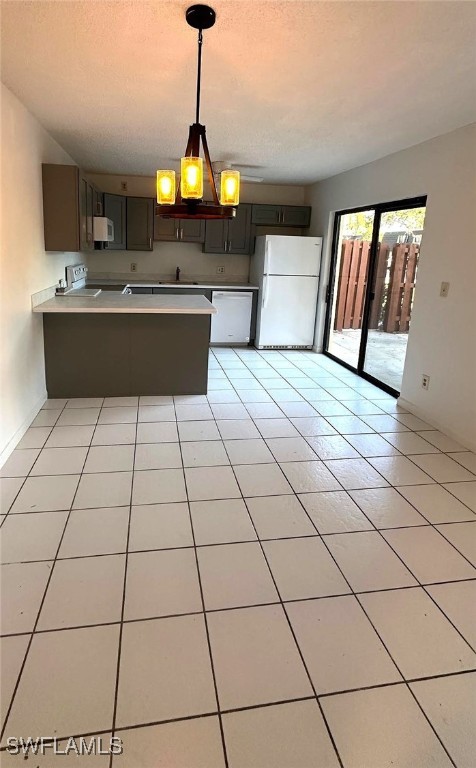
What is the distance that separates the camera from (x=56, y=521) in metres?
2.29

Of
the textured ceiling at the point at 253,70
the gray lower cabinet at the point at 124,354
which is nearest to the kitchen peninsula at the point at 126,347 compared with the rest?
the gray lower cabinet at the point at 124,354

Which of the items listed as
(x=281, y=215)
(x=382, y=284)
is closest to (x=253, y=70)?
(x=382, y=284)

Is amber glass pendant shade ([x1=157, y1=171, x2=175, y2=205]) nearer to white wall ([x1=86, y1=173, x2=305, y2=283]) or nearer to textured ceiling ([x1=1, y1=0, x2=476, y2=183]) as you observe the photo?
textured ceiling ([x1=1, y1=0, x2=476, y2=183])

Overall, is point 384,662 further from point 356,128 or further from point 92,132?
point 92,132

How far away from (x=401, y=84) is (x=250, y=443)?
238 cm

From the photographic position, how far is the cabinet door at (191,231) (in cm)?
630

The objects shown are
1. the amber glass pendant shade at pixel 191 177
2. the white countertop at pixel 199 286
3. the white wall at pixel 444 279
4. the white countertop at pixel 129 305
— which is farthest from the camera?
the white countertop at pixel 199 286

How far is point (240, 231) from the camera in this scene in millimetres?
6473

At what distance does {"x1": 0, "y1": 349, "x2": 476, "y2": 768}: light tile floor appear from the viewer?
1.36 meters

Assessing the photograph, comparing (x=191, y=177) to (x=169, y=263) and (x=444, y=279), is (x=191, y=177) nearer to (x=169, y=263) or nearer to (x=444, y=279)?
(x=444, y=279)

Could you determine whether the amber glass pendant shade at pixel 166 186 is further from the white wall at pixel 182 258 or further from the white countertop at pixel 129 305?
the white wall at pixel 182 258

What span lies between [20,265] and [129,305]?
95 cm

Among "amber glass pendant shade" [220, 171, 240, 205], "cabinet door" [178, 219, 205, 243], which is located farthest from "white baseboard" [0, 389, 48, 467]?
"cabinet door" [178, 219, 205, 243]

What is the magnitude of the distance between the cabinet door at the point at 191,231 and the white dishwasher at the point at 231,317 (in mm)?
869
